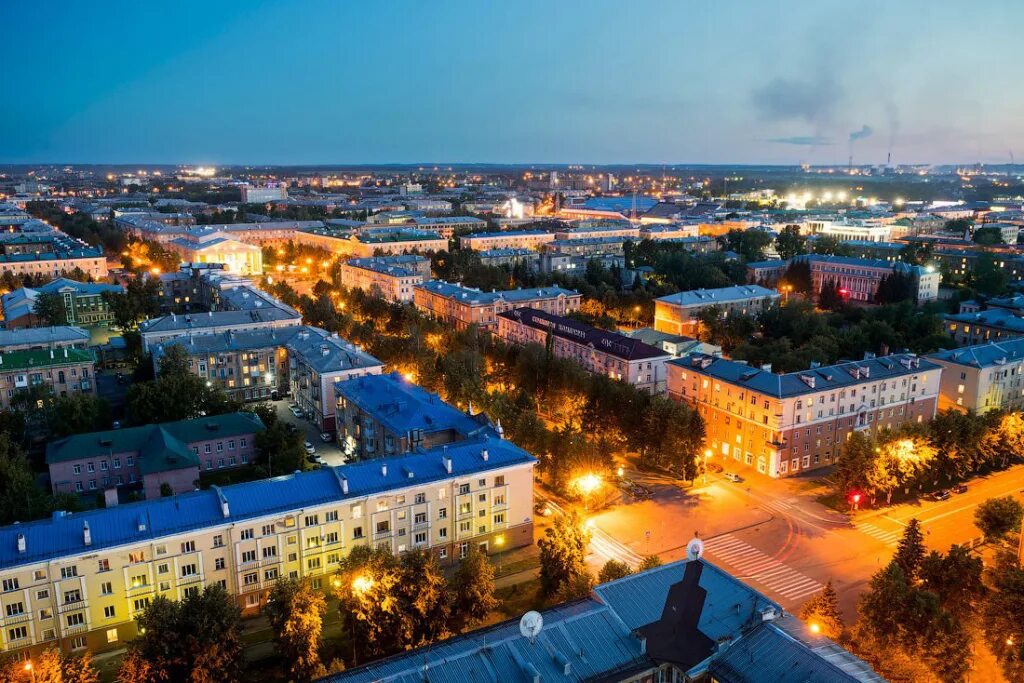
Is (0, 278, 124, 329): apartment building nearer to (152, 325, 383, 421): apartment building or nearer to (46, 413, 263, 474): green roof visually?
(152, 325, 383, 421): apartment building

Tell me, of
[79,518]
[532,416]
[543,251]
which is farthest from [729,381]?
[543,251]

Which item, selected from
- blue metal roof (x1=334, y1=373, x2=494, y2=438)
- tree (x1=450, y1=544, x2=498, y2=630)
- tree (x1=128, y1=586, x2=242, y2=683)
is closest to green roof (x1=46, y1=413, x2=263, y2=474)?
blue metal roof (x1=334, y1=373, x2=494, y2=438)

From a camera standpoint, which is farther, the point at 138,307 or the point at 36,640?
the point at 138,307

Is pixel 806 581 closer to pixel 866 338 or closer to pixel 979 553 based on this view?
pixel 979 553

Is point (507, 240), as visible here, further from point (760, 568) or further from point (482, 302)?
point (760, 568)

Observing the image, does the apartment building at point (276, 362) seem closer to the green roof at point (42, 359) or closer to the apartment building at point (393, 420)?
the apartment building at point (393, 420)

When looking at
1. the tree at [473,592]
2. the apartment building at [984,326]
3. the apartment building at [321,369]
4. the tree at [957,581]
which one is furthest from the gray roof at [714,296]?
the tree at [473,592]

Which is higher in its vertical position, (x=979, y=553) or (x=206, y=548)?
(x=206, y=548)
